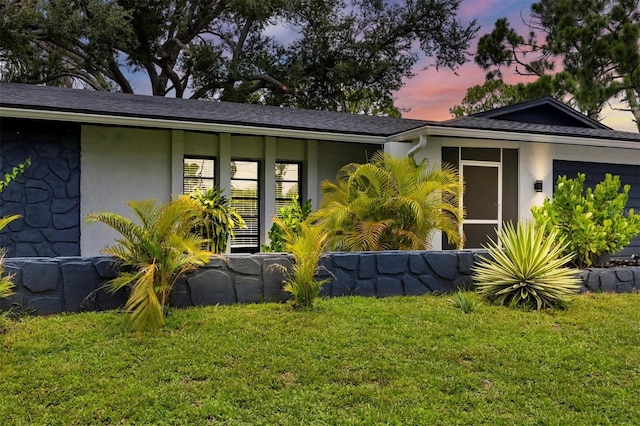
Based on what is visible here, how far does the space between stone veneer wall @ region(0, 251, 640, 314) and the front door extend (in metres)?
2.70

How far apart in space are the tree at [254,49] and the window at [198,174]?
865 centimetres

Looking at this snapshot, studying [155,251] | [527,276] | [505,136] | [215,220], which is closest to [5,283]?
[155,251]

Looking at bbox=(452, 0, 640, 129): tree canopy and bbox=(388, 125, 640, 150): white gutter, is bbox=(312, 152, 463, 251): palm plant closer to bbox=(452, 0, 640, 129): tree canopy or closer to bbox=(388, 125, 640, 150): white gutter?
bbox=(388, 125, 640, 150): white gutter

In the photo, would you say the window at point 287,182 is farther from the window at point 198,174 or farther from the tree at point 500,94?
the tree at point 500,94

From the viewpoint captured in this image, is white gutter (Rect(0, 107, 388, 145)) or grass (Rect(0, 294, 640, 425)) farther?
white gutter (Rect(0, 107, 388, 145))

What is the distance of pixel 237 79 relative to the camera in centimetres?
1852

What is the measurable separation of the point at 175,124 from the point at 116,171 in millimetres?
1586

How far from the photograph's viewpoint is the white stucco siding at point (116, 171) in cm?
840

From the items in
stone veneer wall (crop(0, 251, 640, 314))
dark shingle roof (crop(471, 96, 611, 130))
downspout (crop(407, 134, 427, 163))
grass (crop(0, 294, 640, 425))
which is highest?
dark shingle roof (crop(471, 96, 611, 130))

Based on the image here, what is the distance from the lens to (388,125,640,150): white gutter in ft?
27.6

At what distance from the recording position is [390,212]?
731cm

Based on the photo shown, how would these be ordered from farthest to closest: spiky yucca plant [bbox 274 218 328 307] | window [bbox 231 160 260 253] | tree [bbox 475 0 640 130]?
tree [bbox 475 0 640 130]
window [bbox 231 160 260 253]
spiky yucca plant [bbox 274 218 328 307]

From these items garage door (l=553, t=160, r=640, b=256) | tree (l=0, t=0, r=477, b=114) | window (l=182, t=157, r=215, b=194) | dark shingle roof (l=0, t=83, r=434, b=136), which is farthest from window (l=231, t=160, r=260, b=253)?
tree (l=0, t=0, r=477, b=114)

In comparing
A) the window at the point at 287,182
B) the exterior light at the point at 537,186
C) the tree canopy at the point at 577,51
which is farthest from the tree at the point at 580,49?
the window at the point at 287,182
